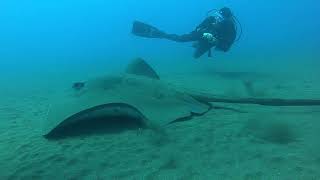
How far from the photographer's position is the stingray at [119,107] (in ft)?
17.3

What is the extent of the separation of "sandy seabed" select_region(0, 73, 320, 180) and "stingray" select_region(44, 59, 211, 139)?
0.20 m

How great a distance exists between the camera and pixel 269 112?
689 cm

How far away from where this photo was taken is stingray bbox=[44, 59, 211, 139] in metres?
5.29

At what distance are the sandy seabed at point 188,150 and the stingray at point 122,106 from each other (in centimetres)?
19

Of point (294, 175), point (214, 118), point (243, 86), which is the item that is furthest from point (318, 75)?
point (294, 175)

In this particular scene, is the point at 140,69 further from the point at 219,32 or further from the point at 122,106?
the point at 219,32

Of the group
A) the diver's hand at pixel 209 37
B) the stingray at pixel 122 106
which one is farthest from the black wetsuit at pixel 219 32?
the stingray at pixel 122 106

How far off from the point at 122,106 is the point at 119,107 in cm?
5

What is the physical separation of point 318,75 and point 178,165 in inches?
388

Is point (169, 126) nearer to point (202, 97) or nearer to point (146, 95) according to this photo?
point (146, 95)

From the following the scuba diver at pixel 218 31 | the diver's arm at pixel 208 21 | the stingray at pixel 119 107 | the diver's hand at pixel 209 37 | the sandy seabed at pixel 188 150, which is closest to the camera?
the sandy seabed at pixel 188 150

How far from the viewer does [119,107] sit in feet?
17.8

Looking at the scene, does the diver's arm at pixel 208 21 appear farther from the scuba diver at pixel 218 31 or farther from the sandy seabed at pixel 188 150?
the sandy seabed at pixel 188 150

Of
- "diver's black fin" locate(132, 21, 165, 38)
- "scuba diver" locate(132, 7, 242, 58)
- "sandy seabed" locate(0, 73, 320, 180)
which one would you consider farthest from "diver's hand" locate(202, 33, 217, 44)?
"sandy seabed" locate(0, 73, 320, 180)
